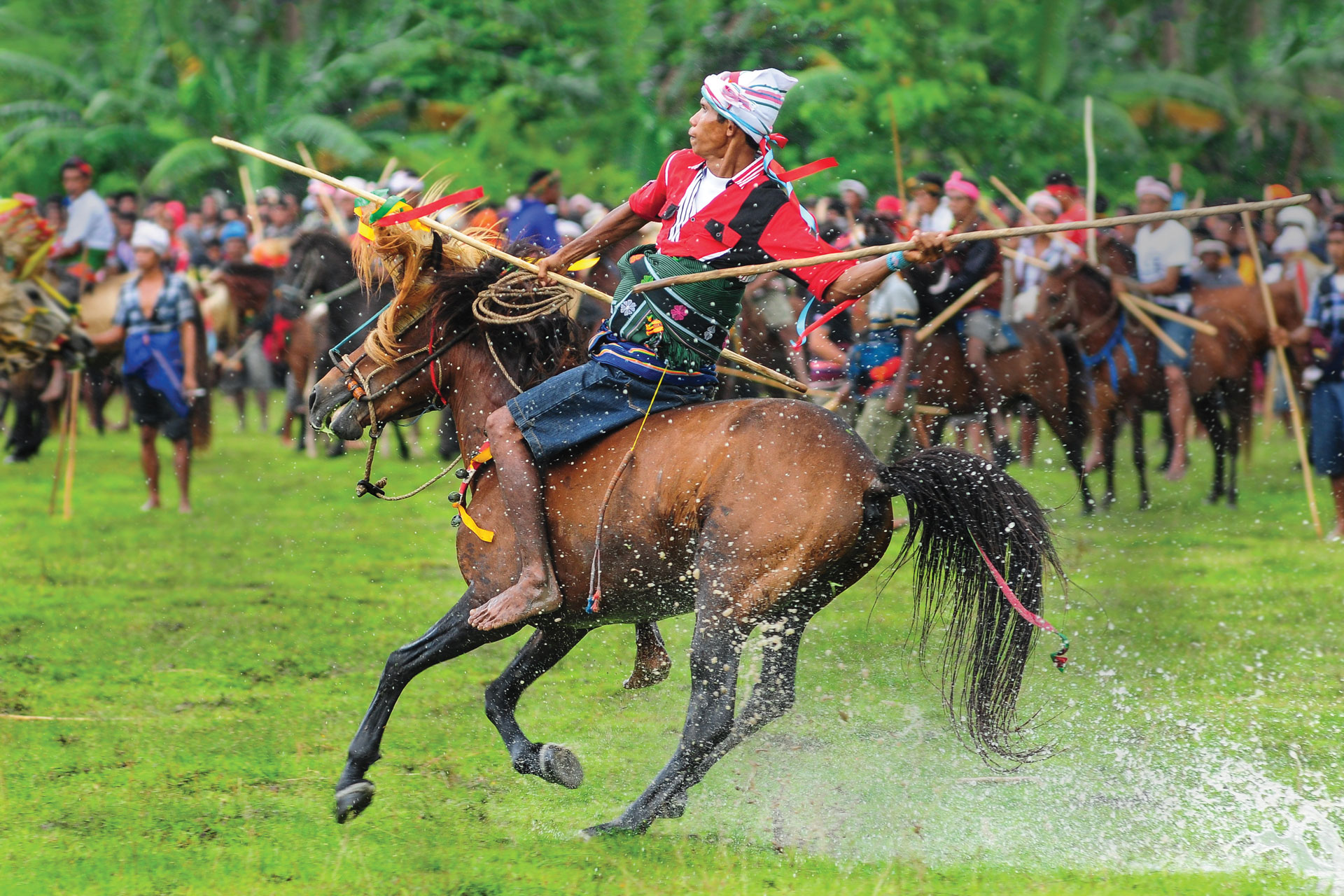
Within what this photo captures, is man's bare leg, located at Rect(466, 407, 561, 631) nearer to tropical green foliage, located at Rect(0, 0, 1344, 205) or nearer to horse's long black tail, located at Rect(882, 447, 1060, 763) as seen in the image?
horse's long black tail, located at Rect(882, 447, 1060, 763)

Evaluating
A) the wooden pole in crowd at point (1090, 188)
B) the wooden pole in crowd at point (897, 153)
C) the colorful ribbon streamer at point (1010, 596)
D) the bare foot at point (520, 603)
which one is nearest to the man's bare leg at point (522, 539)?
the bare foot at point (520, 603)

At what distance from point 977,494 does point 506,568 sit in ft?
5.44

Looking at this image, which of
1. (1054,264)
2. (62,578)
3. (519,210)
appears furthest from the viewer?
(519,210)

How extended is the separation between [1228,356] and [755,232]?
365 inches

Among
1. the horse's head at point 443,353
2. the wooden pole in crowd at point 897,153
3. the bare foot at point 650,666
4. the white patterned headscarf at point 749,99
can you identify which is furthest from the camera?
the wooden pole in crowd at point 897,153

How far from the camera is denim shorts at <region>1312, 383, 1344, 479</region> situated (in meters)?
10.6

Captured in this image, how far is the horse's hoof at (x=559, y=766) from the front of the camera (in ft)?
18.1

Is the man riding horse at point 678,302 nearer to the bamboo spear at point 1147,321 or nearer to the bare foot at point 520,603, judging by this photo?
the bare foot at point 520,603

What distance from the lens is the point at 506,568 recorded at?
5.40 metres

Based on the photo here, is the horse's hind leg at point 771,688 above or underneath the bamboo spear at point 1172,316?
underneath

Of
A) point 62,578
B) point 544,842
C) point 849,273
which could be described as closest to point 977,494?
point 849,273

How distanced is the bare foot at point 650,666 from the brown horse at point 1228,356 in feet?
26.0

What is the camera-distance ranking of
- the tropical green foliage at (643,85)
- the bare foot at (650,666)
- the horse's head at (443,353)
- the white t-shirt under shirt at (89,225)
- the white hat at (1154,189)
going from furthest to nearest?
the tropical green foliage at (643,85) → the white t-shirt under shirt at (89,225) → the white hat at (1154,189) → the bare foot at (650,666) → the horse's head at (443,353)

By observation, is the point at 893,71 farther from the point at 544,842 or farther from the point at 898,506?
the point at 544,842
